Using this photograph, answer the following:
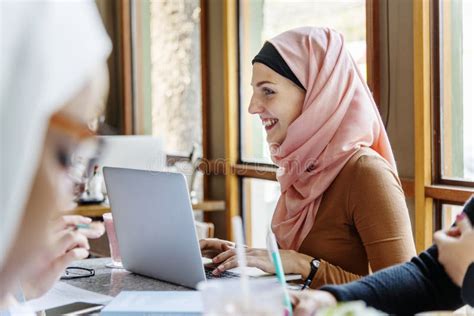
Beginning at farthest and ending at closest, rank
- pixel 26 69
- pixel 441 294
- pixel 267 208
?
1. pixel 267 208
2. pixel 441 294
3. pixel 26 69

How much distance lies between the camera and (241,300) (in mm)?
1069

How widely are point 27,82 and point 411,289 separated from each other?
3.26 ft

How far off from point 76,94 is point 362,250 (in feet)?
4.67

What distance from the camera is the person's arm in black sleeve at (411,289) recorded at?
1.49 m

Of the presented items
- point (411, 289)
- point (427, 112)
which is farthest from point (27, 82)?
point (427, 112)

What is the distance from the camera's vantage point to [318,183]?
227 cm

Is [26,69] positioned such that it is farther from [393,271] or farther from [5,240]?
[393,271]

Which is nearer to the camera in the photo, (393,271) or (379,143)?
(393,271)

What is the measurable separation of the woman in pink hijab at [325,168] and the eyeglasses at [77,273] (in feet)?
1.19

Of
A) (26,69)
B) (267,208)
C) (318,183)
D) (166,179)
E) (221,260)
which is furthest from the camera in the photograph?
(267,208)

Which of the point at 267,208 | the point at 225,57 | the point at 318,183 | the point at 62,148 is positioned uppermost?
the point at 225,57

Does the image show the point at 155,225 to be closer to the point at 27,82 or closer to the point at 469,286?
the point at 469,286

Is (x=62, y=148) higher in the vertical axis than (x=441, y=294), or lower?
higher

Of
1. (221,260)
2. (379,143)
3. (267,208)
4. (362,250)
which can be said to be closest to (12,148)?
(221,260)
